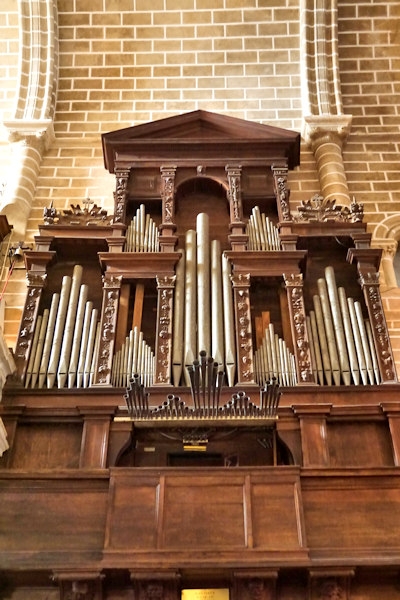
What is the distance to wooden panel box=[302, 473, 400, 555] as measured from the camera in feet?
23.7

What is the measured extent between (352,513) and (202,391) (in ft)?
6.31

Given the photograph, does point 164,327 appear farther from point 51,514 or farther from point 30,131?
point 30,131

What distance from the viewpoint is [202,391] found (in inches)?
313

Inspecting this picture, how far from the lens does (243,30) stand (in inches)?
561

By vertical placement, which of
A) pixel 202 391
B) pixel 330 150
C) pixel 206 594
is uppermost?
pixel 330 150

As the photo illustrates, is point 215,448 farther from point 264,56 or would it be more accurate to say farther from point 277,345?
point 264,56

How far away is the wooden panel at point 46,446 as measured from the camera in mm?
8188

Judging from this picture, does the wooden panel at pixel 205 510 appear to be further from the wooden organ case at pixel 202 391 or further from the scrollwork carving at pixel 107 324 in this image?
the scrollwork carving at pixel 107 324

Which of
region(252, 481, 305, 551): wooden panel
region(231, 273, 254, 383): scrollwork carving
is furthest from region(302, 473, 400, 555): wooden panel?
region(231, 273, 254, 383): scrollwork carving

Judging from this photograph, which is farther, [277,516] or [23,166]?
[23,166]

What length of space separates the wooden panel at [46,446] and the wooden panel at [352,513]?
2.56 m

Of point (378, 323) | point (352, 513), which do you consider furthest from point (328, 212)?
point (352, 513)

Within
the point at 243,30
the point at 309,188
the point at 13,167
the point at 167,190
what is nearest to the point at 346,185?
the point at 309,188

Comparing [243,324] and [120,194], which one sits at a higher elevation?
[120,194]
